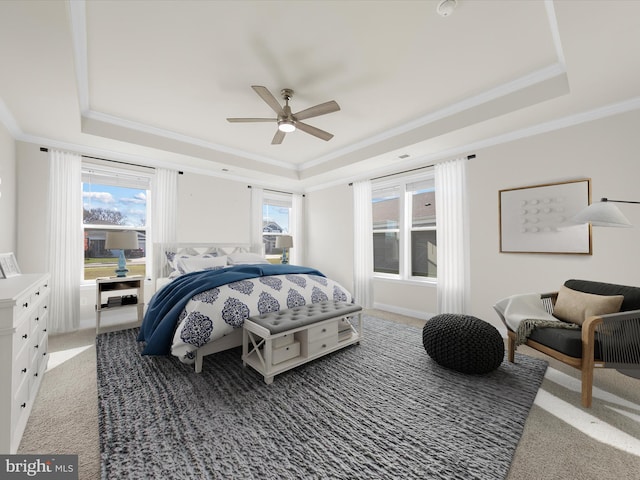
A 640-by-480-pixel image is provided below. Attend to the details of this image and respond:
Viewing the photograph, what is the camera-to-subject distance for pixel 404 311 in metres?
4.44

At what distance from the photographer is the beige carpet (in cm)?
141

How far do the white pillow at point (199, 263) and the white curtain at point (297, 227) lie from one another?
2055 millimetres

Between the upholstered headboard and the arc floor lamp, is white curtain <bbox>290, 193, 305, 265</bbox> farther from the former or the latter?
the arc floor lamp

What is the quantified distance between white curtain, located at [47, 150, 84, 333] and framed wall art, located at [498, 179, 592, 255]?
562 centimetres

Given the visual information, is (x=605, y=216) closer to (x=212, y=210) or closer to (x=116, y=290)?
(x=212, y=210)

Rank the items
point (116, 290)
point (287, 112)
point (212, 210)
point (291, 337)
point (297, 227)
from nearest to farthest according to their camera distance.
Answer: point (291, 337), point (287, 112), point (116, 290), point (212, 210), point (297, 227)

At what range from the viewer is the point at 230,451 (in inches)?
59.1

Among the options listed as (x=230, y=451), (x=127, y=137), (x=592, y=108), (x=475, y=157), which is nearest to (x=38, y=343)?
(x=230, y=451)

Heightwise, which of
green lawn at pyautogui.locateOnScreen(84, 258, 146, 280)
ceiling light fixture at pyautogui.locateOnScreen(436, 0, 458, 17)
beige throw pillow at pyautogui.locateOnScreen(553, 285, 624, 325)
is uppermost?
ceiling light fixture at pyautogui.locateOnScreen(436, 0, 458, 17)

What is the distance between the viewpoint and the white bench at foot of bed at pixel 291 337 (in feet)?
7.37

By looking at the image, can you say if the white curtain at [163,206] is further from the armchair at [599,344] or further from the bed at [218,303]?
the armchair at [599,344]

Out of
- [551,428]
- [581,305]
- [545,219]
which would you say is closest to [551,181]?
[545,219]

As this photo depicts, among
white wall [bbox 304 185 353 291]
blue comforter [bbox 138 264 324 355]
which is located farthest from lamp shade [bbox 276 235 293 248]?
blue comforter [bbox 138 264 324 355]

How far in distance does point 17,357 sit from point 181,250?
2916mm
